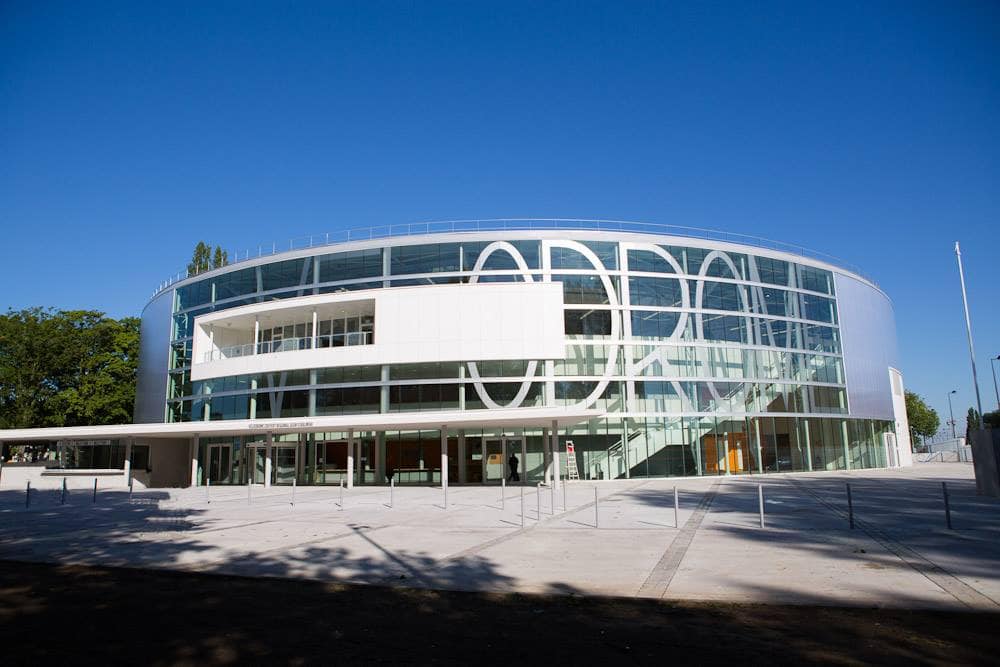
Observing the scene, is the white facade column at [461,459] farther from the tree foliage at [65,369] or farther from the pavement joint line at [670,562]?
the tree foliage at [65,369]

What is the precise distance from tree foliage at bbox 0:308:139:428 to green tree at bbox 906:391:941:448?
103m

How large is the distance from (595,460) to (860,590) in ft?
109

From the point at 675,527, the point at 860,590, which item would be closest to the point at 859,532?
the point at 675,527

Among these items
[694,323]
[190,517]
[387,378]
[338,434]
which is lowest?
[190,517]

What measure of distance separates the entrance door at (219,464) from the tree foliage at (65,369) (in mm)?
18812

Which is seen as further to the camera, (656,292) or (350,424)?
(656,292)

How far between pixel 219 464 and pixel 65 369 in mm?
24608

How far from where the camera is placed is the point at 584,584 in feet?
32.8

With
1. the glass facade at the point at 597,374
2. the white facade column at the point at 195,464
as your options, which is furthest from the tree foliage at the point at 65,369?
the white facade column at the point at 195,464

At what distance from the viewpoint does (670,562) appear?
11609mm

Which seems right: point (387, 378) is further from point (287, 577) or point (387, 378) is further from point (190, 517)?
point (287, 577)

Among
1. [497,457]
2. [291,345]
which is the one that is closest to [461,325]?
[497,457]

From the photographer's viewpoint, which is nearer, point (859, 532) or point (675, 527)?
point (859, 532)

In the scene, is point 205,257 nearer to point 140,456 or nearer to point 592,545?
point 140,456
